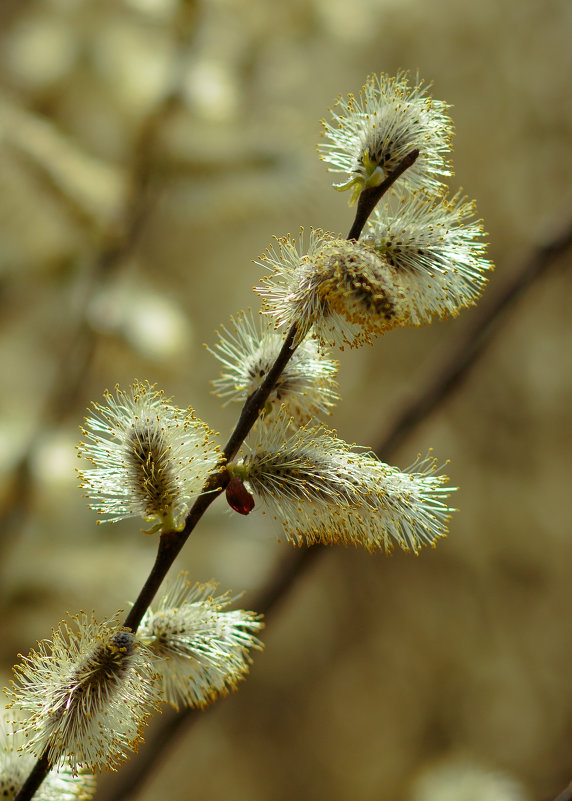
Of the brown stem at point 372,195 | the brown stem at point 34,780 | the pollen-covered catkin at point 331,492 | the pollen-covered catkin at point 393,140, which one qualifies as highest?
the pollen-covered catkin at point 393,140

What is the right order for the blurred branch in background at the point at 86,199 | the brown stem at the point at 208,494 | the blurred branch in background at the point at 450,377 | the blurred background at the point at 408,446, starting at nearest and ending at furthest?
the brown stem at the point at 208,494 → the blurred branch in background at the point at 450,377 → the blurred branch in background at the point at 86,199 → the blurred background at the point at 408,446

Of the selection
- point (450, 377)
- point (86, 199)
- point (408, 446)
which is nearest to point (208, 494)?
point (450, 377)

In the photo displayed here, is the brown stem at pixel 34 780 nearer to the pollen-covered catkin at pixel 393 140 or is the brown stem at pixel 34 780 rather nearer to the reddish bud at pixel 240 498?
the reddish bud at pixel 240 498

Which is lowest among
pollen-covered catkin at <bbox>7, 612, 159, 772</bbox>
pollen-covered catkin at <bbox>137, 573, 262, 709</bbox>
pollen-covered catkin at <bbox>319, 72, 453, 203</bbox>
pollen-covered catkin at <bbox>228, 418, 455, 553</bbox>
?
pollen-covered catkin at <bbox>7, 612, 159, 772</bbox>

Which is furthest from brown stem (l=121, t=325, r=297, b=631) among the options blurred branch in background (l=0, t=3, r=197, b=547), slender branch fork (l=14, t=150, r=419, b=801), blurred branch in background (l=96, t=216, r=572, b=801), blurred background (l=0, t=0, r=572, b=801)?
blurred background (l=0, t=0, r=572, b=801)

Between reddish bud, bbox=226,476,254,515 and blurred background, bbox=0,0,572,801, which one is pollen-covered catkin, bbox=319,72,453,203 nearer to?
reddish bud, bbox=226,476,254,515

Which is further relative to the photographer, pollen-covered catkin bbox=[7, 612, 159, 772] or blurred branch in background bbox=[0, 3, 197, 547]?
blurred branch in background bbox=[0, 3, 197, 547]

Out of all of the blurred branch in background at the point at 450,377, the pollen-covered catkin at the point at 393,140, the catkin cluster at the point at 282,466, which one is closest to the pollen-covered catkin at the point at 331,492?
the catkin cluster at the point at 282,466

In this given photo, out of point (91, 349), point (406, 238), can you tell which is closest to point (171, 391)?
point (91, 349)
